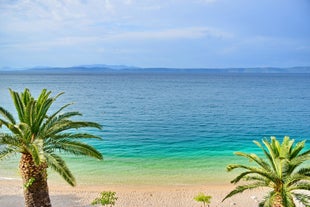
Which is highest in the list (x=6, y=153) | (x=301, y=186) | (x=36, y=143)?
(x=36, y=143)

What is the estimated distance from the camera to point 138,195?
2412 centimetres

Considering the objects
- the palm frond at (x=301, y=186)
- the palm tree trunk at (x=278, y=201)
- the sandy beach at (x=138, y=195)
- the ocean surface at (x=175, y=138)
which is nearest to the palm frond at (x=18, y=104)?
the sandy beach at (x=138, y=195)

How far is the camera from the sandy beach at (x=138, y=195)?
73.1 ft

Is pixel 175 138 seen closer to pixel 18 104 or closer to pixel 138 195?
pixel 138 195

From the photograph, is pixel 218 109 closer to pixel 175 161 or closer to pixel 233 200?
pixel 175 161

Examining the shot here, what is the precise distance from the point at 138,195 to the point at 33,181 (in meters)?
10.2

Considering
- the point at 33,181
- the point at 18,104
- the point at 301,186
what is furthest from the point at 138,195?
the point at 301,186

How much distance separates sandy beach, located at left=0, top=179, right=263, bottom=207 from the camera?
73.1ft

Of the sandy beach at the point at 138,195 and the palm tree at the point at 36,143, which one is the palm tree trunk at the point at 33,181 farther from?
the sandy beach at the point at 138,195

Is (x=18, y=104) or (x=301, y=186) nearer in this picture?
(x=301, y=186)

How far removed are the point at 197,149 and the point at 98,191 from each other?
15.4 meters

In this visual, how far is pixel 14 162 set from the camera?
31797 mm

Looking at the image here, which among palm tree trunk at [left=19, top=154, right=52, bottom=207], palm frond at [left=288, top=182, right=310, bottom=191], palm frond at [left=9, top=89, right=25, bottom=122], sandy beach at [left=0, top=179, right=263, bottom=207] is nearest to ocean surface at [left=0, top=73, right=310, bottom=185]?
sandy beach at [left=0, top=179, right=263, bottom=207]

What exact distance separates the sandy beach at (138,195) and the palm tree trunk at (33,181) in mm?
6501
